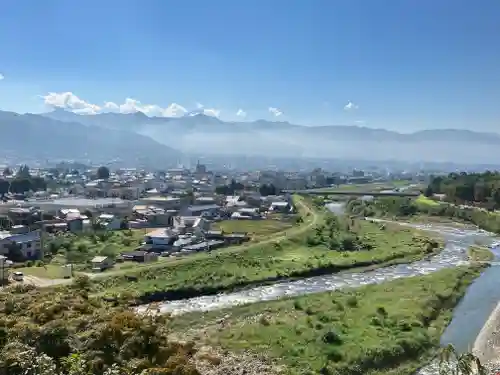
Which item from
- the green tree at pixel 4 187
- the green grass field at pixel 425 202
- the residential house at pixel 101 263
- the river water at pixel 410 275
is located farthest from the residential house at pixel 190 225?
the green grass field at pixel 425 202

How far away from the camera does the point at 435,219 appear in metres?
56.8

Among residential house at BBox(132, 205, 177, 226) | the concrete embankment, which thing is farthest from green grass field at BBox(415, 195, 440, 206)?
the concrete embankment

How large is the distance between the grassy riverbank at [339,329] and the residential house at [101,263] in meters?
8.30

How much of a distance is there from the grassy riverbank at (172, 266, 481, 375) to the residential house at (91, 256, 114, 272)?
8.30m

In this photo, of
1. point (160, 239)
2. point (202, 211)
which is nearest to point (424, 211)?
point (202, 211)

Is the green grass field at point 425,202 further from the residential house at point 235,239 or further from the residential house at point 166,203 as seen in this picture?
the residential house at point 235,239

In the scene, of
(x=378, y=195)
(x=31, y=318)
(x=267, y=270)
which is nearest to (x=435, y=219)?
(x=378, y=195)

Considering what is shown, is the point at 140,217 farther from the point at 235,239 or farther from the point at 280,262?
the point at 280,262

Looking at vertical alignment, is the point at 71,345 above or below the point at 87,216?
above

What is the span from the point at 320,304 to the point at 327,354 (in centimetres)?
596

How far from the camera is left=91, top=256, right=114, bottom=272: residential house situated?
2779cm

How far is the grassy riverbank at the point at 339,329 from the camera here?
1669 cm

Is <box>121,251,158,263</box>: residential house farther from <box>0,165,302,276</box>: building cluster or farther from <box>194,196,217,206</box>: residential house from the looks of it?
<box>194,196,217,206</box>: residential house

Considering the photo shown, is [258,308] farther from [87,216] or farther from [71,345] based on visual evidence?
[87,216]
